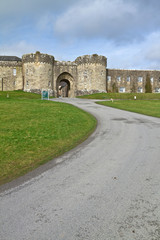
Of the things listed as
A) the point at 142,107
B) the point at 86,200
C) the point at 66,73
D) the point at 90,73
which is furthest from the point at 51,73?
the point at 86,200

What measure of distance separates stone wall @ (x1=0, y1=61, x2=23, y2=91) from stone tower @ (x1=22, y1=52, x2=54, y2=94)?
17.0ft

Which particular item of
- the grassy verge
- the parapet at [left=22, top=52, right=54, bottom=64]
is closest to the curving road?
the grassy verge

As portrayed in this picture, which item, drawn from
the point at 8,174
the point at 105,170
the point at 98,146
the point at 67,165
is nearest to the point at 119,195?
the point at 105,170

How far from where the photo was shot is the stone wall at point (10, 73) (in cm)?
5706

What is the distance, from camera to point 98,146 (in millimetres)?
A: 8305

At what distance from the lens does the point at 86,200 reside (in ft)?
13.0

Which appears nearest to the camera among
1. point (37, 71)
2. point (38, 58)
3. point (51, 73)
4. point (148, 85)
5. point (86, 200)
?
point (86, 200)

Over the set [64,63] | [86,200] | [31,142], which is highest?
[64,63]

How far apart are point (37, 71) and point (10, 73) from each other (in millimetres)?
11193

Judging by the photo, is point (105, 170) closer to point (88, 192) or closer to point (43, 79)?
point (88, 192)

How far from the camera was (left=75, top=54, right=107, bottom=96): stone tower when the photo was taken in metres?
55.2

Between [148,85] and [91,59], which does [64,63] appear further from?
[148,85]

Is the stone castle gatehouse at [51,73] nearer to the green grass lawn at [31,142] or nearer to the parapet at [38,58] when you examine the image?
the parapet at [38,58]

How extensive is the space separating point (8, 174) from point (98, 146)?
4121 millimetres
